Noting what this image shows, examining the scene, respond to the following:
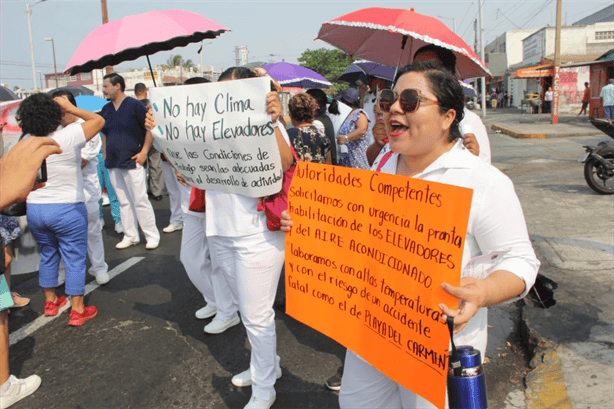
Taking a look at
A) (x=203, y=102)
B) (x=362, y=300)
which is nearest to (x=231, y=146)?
(x=203, y=102)

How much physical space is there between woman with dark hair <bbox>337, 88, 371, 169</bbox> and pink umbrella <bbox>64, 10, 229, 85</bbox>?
167 cm

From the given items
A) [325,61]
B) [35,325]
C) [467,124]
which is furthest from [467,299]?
[325,61]

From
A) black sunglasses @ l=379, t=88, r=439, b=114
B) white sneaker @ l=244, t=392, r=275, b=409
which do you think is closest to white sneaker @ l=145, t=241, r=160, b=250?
white sneaker @ l=244, t=392, r=275, b=409

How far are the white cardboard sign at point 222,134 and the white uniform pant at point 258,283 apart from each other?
0.32 meters

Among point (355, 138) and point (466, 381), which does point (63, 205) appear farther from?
point (466, 381)

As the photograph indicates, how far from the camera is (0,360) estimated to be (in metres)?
3.00

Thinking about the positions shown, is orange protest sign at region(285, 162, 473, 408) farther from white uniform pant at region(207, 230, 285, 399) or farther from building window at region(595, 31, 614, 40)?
building window at region(595, 31, 614, 40)

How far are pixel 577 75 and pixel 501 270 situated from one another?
35824 millimetres

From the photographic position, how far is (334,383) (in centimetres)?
314

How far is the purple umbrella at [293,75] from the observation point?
9.29m

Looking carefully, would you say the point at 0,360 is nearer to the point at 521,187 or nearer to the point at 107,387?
the point at 107,387

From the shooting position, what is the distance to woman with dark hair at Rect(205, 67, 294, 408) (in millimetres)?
2754

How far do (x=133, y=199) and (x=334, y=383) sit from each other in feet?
13.7

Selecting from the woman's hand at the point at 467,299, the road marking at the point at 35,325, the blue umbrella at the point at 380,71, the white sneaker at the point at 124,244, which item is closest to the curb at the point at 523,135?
the blue umbrella at the point at 380,71
